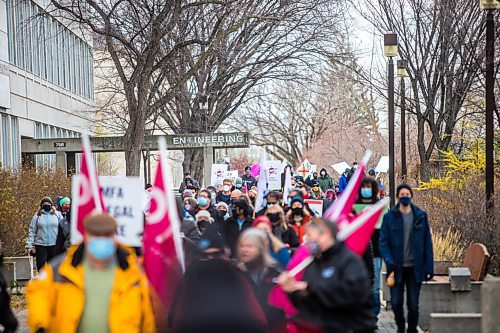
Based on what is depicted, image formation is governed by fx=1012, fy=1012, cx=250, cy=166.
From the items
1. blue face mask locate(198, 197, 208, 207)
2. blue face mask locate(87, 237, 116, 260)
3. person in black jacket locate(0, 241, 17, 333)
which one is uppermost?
blue face mask locate(87, 237, 116, 260)

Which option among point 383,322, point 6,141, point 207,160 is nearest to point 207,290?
point 383,322

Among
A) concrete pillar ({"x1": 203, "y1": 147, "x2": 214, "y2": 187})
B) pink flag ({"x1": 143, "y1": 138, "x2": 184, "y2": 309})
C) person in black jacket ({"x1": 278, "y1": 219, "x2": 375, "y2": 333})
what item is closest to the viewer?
person in black jacket ({"x1": 278, "y1": 219, "x2": 375, "y2": 333})

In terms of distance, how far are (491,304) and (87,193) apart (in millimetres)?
4107

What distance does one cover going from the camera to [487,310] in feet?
33.1

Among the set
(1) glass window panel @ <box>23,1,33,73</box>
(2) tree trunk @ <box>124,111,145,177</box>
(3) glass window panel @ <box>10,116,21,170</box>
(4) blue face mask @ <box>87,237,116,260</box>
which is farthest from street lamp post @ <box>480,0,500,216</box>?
(1) glass window panel @ <box>23,1,33,73</box>

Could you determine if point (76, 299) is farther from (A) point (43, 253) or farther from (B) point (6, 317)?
(A) point (43, 253)

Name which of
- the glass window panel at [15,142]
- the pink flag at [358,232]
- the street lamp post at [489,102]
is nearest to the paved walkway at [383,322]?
the street lamp post at [489,102]

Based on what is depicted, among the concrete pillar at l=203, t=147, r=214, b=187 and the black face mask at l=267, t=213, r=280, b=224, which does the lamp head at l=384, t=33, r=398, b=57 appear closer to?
the black face mask at l=267, t=213, r=280, b=224

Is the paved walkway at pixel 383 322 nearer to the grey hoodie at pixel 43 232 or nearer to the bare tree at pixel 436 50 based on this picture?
the grey hoodie at pixel 43 232

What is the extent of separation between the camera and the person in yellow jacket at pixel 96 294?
7594 millimetres

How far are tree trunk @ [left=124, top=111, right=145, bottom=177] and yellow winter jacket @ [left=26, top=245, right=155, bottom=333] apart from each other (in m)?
18.8

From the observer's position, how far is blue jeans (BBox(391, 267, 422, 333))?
12039mm

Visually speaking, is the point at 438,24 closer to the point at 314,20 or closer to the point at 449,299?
the point at 314,20

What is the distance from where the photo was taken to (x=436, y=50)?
28781 millimetres
